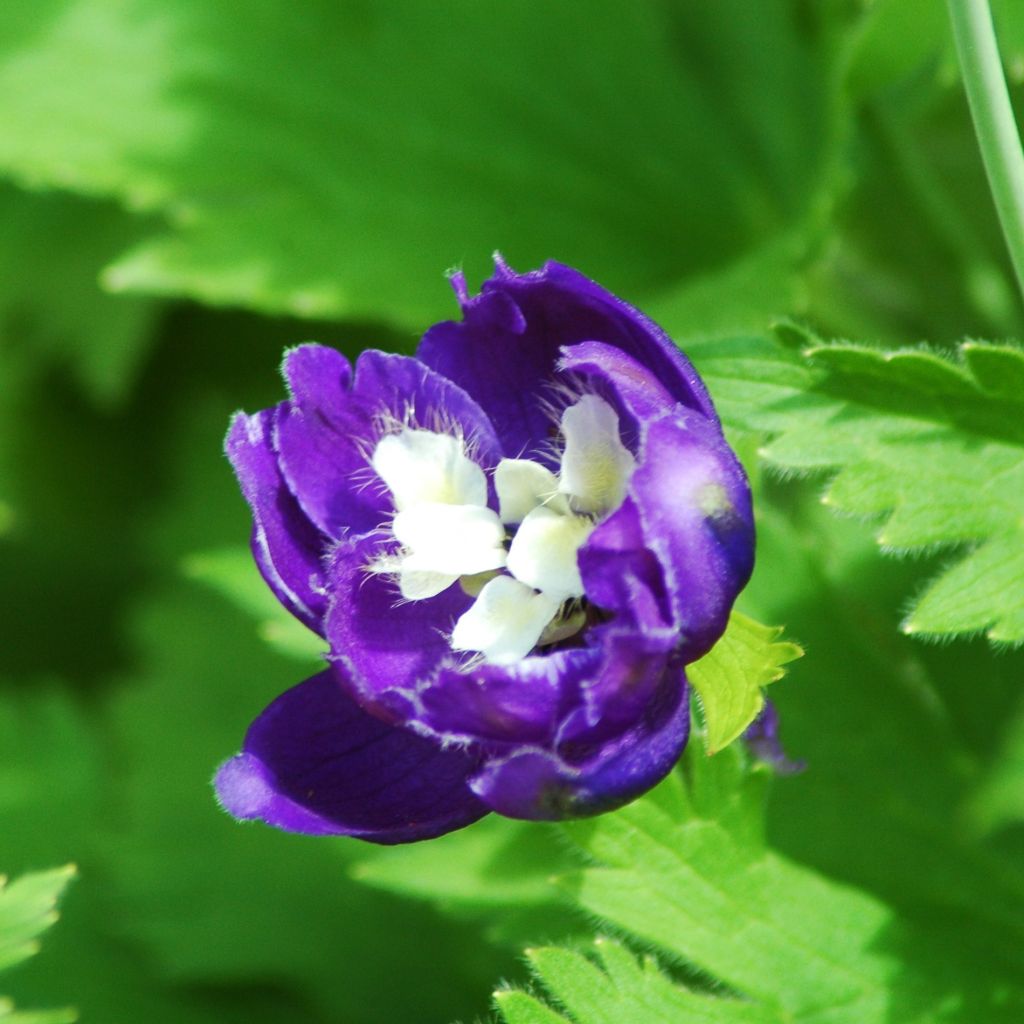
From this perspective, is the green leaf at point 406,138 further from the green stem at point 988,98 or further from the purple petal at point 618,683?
the purple petal at point 618,683

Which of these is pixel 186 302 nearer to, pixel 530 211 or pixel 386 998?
pixel 530 211

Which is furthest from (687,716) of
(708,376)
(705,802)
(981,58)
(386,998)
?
(386,998)

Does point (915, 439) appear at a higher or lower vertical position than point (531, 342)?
lower

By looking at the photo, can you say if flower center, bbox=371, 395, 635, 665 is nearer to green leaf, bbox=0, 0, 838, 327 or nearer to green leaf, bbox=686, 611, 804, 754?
green leaf, bbox=686, 611, 804, 754

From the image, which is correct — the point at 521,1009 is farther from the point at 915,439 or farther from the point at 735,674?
the point at 915,439

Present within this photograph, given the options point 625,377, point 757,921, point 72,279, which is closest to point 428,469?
point 625,377

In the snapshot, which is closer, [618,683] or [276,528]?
[618,683]
